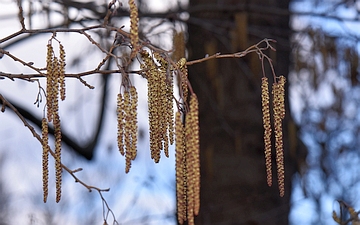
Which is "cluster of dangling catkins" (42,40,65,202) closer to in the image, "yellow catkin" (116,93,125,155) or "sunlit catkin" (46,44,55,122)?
"sunlit catkin" (46,44,55,122)

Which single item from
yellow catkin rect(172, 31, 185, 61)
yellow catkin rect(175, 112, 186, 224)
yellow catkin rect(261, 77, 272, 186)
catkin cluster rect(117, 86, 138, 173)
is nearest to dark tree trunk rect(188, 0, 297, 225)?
yellow catkin rect(172, 31, 185, 61)

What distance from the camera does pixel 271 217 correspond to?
9.57ft

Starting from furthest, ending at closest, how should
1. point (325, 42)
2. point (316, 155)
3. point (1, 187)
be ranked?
point (1, 187)
point (316, 155)
point (325, 42)

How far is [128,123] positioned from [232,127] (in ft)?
6.76

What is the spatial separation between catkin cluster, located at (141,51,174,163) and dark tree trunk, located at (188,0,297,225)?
1702 millimetres

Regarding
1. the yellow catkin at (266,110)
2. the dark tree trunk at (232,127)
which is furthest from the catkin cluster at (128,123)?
the dark tree trunk at (232,127)

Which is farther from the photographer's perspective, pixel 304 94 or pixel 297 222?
pixel 297 222

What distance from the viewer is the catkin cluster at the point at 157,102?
40.9 inches

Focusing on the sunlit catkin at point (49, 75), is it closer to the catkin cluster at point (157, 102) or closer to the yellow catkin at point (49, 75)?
the yellow catkin at point (49, 75)

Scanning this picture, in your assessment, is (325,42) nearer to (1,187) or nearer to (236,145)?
(236,145)

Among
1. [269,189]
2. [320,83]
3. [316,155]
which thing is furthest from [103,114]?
[316,155]

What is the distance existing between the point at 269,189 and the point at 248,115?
413 millimetres

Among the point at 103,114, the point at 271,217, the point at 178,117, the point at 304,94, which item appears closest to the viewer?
the point at 178,117

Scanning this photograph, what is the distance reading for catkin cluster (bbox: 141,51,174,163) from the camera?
1038 millimetres
